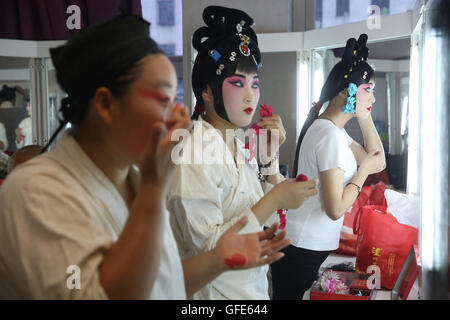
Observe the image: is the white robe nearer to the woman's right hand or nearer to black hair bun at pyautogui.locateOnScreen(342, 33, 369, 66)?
the woman's right hand

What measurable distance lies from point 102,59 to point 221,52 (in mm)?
674

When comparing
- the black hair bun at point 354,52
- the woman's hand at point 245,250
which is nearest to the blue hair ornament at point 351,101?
the black hair bun at point 354,52

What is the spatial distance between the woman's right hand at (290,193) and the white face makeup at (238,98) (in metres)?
0.26

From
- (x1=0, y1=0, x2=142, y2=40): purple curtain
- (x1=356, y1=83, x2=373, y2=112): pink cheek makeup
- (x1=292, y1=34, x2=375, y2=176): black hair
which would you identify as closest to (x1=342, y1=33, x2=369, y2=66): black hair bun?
(x1=292, y1=34, x2=375, y2=176): black hair

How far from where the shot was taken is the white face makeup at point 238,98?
134 centimetres

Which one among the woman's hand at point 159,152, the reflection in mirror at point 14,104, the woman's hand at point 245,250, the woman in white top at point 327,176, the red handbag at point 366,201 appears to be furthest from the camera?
the reflection in mirror at point 14,104

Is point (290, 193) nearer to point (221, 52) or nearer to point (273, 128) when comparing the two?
point (273, 128)

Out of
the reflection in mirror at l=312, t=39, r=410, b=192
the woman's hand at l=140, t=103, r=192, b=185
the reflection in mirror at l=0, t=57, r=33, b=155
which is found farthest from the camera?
the reflection in mirror at l=0, t=57, r=33, b=155

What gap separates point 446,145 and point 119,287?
22.7 inches

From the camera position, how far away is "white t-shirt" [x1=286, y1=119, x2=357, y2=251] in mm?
1737

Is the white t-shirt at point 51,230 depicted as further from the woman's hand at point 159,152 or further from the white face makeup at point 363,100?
the white face makeup at point 363,100

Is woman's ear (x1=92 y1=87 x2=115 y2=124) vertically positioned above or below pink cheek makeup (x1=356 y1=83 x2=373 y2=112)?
below
